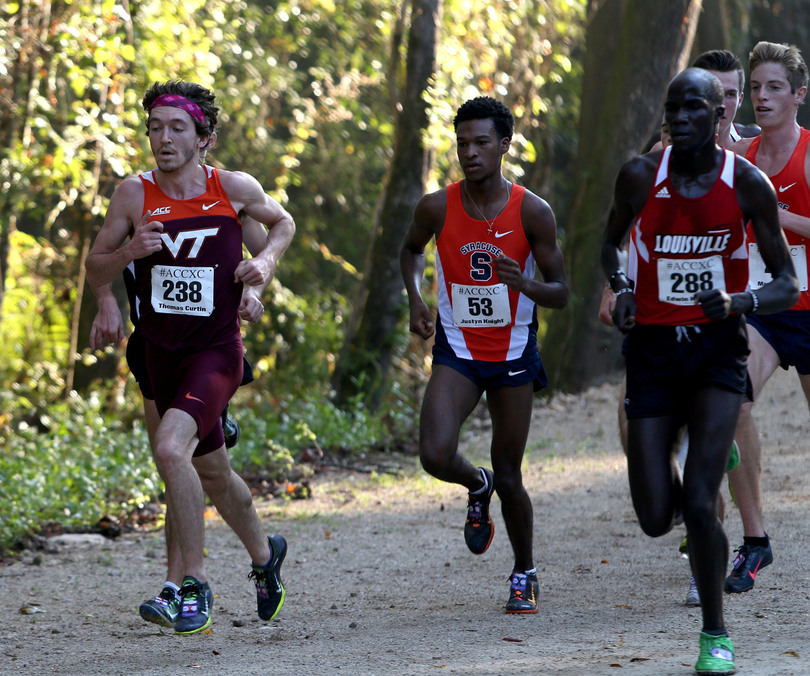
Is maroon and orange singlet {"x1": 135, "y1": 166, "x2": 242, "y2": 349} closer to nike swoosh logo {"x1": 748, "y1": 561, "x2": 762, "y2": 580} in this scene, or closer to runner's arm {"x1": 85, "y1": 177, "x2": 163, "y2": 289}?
runner's arm {"x1": 85, "y1": 177, "x2": 163, "y2": 289}

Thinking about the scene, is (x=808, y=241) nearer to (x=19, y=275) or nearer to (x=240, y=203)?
(x=240, y=203)

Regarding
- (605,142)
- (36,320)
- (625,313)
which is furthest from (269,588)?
(36,320)

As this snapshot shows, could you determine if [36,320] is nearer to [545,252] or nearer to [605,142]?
[605,142]

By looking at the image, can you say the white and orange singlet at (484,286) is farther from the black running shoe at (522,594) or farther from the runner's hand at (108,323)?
the runner's hand at (108,323)

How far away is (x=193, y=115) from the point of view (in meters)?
5.29

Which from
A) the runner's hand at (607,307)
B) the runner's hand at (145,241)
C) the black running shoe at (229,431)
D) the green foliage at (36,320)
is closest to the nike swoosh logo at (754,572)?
the runner's hand at (607,307)

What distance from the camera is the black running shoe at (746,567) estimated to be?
18.2 ft

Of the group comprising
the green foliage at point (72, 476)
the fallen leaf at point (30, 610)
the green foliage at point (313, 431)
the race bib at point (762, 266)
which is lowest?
the fallen leaf at point (30, 610)

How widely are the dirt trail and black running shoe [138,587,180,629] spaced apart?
0.19 meters

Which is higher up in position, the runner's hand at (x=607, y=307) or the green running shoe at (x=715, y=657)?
the runner's hand at (x=607, y=307)

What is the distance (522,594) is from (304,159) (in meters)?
12.5

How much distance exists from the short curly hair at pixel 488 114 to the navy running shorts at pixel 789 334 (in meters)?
1.61

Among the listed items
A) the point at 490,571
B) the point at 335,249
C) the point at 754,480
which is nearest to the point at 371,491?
the point at 490,571

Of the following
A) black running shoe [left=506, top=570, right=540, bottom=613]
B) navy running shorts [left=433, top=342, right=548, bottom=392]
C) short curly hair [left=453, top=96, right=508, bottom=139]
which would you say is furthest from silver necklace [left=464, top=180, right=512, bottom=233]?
black running shoe [left=506, top=570, right=540, bottom=613]
